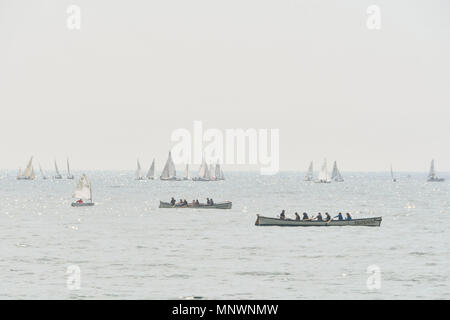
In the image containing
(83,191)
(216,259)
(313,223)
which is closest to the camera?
(216,259)

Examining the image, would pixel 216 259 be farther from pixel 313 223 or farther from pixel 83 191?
pixel 83 191

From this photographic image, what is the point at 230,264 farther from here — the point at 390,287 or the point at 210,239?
the point at 210,239

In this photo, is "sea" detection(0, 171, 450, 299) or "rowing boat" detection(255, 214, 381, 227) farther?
"rowing boat" detection(255, 214, 381, 227)

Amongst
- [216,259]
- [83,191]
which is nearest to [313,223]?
[216,259]

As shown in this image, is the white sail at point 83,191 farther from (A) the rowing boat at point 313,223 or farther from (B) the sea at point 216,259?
(A) the rowing boat at point 313,223

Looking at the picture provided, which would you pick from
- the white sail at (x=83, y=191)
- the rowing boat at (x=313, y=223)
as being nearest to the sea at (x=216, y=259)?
the rowing boat at (x=313, y=223)

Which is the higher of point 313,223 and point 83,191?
point 83,191

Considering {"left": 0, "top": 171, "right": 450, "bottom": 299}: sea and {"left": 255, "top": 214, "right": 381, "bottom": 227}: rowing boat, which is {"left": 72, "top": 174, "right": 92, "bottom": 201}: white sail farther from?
{"left": 255, "top": 214, "right": 381, "bottom": 227}: rowing boat

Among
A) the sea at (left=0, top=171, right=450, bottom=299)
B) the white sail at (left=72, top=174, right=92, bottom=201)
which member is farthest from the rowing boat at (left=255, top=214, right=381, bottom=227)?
the white sail at (left=72, top=174, right=92, bottom=201)

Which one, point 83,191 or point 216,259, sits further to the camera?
point 83,191

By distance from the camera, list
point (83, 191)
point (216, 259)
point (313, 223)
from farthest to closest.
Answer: point (83, 191) < point (313, 223) < point (216, 259)

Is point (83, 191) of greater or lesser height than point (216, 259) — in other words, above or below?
above

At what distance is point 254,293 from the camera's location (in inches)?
2018
